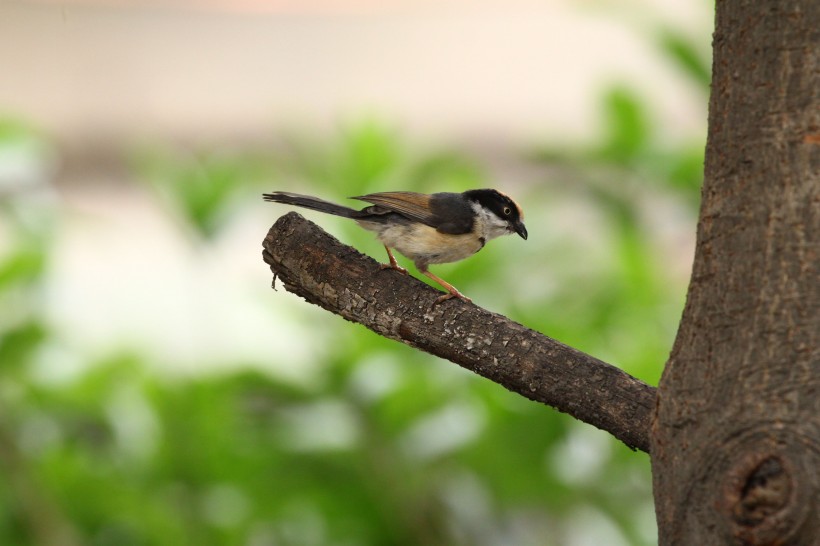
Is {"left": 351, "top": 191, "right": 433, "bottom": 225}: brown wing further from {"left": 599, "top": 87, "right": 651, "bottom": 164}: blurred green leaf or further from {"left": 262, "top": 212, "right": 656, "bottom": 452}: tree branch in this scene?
{"left": 599, "top": 87, "right": 651, "bottom": 164}: blurred green leaf

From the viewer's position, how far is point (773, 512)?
46.5 inches

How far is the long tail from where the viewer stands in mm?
2061

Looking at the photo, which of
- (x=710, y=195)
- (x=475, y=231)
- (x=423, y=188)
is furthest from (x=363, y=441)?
(x=710, y=195)

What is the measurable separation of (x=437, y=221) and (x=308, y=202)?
43cm

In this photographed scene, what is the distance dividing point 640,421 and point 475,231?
1137mm

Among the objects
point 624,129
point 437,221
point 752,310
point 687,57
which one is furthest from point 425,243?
point 687,57

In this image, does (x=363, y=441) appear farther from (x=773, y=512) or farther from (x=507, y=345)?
(x=773, y=512)

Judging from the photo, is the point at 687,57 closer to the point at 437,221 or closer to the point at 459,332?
the point at 437,221

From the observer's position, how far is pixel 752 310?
1280 mm

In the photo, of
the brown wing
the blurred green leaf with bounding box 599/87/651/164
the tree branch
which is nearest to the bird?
the brown wing

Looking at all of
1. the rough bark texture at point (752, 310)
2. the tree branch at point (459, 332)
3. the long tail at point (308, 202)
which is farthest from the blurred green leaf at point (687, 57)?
the rough bark texture at point (752, 310)

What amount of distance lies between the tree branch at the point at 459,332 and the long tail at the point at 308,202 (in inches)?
11.7

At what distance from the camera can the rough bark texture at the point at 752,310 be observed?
1.21 meters

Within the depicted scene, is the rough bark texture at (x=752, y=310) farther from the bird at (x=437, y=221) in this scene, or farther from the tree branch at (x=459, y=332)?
the bird at (x=437, y=221)
